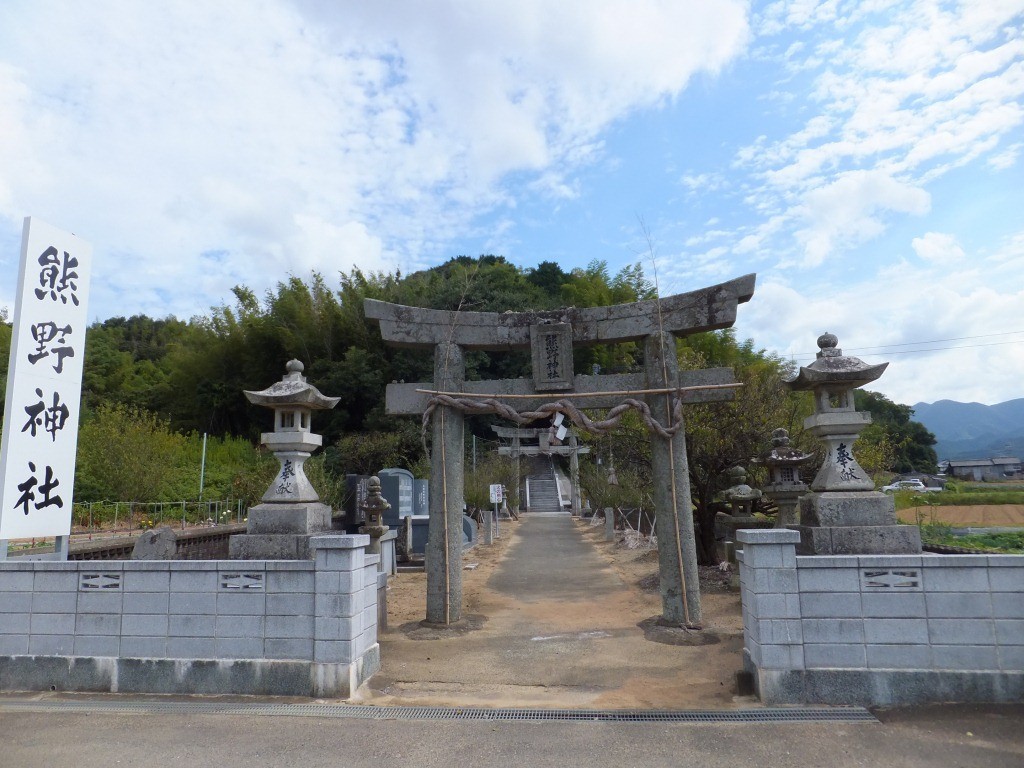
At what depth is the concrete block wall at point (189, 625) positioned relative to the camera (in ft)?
16.0

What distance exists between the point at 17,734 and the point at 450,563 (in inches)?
168

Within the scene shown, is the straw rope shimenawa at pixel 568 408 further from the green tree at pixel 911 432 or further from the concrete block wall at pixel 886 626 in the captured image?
the green tree at pixel 911 432

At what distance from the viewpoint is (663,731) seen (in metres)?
4.24

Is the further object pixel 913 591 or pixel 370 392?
pixel 370 392

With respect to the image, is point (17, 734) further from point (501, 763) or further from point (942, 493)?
point (942, 493)

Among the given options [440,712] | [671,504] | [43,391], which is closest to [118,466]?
[43,391]

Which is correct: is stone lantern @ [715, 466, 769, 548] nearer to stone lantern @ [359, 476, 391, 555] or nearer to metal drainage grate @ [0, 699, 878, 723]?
stone lantern @ [359, 476, 391, 555]

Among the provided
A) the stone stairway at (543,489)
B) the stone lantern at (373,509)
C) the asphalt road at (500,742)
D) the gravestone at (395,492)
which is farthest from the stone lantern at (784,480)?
the stone stairway at (543,489)

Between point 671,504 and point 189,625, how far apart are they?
5.04m

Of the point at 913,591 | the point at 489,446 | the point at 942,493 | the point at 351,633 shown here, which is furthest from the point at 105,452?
the point at 942,493

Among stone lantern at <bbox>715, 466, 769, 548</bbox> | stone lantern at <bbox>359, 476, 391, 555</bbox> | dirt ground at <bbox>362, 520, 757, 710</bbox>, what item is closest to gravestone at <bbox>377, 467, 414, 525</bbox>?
stone lantern at <bbox>359, 476, 391, 555</bbox>

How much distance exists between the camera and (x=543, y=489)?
3784cm

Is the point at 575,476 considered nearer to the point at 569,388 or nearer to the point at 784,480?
the point at 784,480

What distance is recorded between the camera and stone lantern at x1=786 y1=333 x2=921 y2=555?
5.04 meters
